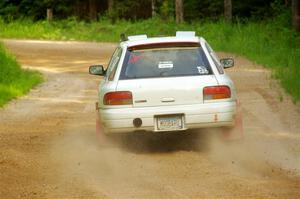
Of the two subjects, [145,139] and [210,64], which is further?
[145,139]

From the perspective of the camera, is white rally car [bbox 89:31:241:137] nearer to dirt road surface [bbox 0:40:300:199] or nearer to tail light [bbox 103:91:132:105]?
tail light [bbox 103:91:132:105]

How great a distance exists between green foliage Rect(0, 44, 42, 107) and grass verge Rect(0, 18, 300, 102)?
618cm

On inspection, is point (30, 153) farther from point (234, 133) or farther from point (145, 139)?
point (234, 133)

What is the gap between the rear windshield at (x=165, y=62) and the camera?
1009 cm

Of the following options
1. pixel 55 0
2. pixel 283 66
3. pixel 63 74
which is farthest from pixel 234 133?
pixel 55 0

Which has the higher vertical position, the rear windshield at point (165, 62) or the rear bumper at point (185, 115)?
the rear windshield at point (165, 62)

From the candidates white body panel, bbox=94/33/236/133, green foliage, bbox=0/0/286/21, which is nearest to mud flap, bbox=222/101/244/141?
white body panel, bbox=94/33/236/133

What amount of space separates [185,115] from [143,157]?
782mm

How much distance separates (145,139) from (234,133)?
1.65 meters

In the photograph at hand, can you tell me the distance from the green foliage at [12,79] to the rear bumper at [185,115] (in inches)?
261

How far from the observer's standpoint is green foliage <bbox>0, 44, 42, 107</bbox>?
56.8ft

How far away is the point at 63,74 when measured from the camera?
22484 millimetres

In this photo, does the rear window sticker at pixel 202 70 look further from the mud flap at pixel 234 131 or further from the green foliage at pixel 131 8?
the green foliage at pixel 131 8

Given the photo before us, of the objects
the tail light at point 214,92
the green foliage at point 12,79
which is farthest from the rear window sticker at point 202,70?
the green foliage at point 12,79
